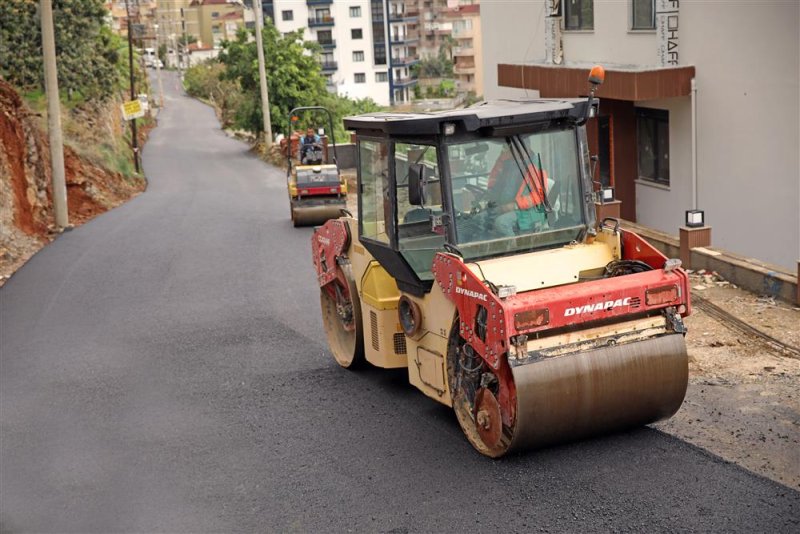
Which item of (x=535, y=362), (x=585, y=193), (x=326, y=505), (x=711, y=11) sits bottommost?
(x=326, y=505)

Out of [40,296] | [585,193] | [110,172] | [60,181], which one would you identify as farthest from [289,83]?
[585,193]

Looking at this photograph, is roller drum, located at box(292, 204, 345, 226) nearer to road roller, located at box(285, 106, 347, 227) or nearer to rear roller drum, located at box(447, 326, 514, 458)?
road roller, located at box(285, 106, 347, 227)

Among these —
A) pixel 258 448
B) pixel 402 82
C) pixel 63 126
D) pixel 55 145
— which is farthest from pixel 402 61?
pixel 258 448

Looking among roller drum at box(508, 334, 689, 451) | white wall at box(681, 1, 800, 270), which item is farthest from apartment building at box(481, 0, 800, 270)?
roller drum at box(508, 334, 689, 451)

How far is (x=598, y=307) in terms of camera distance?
754cm

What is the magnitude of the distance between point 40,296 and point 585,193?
10467 mm

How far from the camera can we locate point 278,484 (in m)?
8.02

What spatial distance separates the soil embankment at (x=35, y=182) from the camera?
2139cm

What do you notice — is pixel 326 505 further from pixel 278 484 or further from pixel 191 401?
pixel 191 401

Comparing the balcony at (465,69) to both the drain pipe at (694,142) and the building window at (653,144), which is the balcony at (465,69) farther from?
the drain pipe at (694,142)

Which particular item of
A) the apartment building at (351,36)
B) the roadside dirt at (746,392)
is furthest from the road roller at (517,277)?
the apartment building at (351,36)

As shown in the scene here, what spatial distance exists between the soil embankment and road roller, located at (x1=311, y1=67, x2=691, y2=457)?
11.7 m

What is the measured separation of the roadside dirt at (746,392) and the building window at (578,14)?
961cm

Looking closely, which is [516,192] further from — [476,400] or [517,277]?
[476,400]
